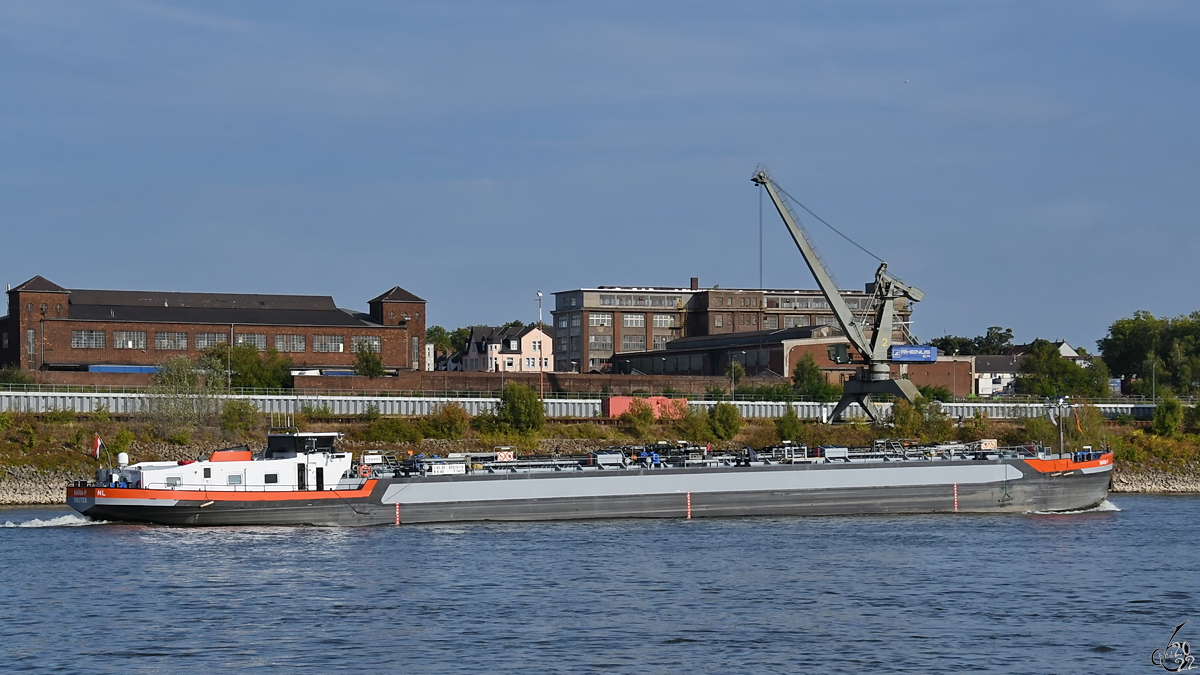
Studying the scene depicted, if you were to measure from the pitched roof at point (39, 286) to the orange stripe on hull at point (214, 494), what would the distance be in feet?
233

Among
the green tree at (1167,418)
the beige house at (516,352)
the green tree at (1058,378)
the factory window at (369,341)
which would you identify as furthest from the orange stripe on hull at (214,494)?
the beige house at (516,352)

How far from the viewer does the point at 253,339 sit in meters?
126

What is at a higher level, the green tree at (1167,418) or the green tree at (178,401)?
the green tree at (178,401)

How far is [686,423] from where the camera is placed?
10238 cm

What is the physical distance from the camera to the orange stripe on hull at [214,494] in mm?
55062

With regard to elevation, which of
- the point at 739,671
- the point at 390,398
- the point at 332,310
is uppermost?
the point at 332,310

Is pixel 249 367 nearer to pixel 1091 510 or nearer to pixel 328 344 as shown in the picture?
pixel 328 344

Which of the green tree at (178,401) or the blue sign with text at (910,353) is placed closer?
the green tree at (178,401)

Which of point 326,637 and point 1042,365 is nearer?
point 326,637

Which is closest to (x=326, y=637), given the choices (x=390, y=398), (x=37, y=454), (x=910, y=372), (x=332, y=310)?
(x=37, y=454)

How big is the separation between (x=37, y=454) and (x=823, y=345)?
79.0m

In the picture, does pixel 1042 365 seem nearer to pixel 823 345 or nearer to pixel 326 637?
pixel 823 345

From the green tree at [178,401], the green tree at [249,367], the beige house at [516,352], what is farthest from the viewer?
the beige house at [516,352]

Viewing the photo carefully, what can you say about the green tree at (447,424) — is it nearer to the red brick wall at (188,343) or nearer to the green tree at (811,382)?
the red brick wall at (188,343)
